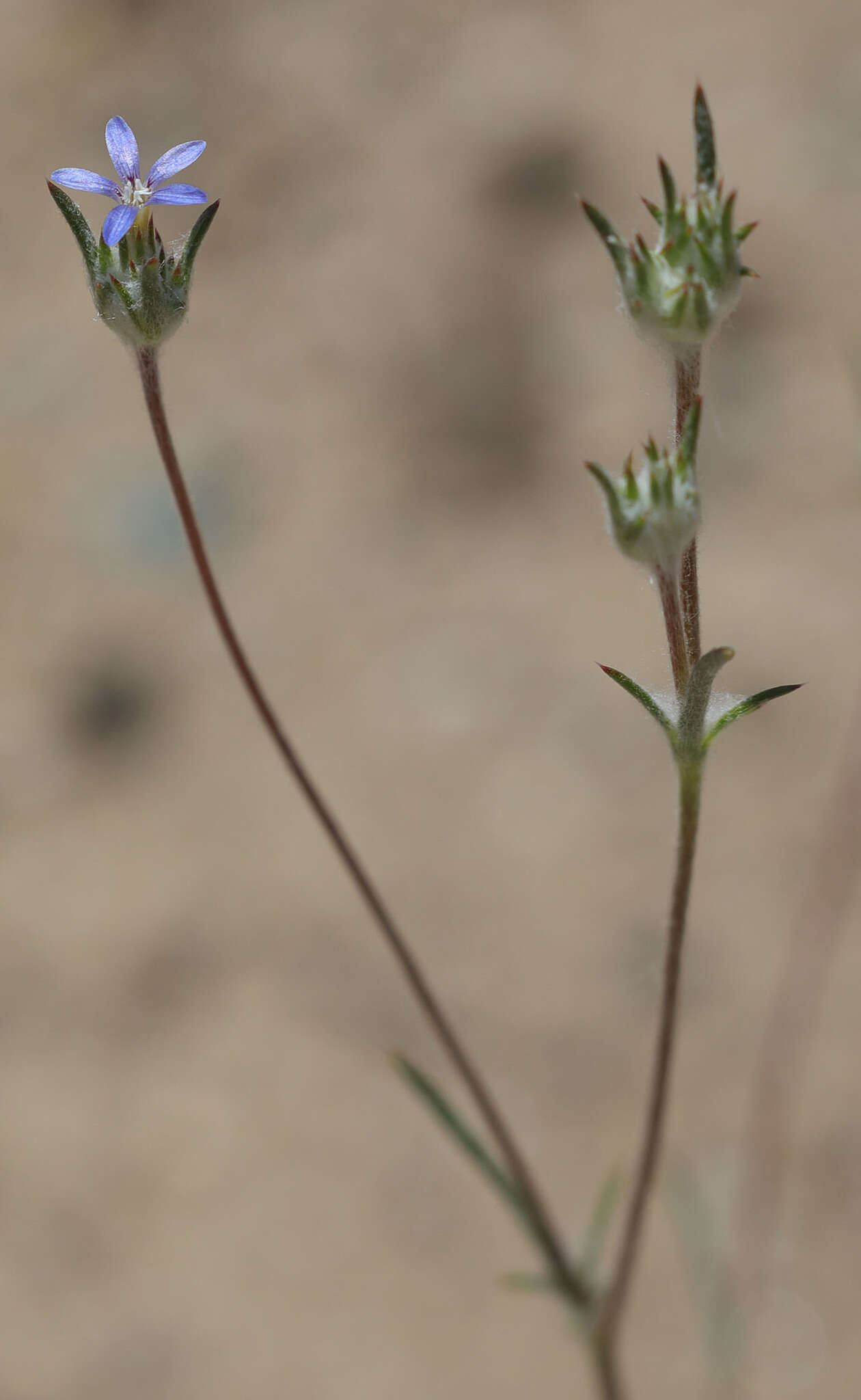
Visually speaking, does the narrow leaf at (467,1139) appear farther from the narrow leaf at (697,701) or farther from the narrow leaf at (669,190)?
the narrow leaf at (669,190)

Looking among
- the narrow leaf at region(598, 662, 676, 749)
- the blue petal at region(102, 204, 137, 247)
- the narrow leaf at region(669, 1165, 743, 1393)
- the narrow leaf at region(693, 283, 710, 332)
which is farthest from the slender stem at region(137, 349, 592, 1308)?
the narrow leaf at region(669, 1165, 743, 1393)

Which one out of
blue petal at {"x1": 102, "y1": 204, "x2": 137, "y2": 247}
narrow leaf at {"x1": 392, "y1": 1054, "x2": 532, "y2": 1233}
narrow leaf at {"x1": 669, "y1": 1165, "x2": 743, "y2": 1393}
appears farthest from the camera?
narrow leaf at {"x1": 669, "y1": 1165, "x2": 743, "y2": 1393}

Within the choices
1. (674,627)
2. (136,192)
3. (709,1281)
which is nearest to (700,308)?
(674,627)

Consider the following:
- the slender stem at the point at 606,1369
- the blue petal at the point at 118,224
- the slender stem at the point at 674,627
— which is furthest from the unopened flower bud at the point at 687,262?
the slender stem at the point at 606,1369

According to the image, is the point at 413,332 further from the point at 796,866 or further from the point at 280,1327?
the point at 280,1327

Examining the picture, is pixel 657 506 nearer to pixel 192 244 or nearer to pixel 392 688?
pixel 192 244

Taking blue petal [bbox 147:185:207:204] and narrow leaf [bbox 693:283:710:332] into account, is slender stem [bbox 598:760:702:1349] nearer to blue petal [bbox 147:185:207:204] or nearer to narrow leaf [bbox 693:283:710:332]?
narrow leaf [bbox 693:283:710:332]
